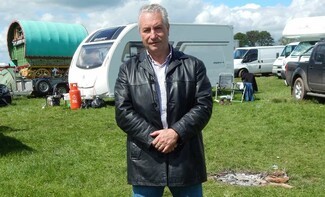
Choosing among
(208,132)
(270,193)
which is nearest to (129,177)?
(270,193)

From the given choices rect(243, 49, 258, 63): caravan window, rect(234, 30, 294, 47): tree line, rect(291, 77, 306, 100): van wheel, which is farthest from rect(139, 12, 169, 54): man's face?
rect(234, 30, 294, 47): tree line

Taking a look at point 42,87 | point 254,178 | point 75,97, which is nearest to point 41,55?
point 42,87

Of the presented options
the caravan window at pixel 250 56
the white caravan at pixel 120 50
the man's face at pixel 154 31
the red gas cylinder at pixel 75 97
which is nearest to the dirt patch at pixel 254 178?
the man's face at pixel 154 31

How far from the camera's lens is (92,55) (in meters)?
16.0

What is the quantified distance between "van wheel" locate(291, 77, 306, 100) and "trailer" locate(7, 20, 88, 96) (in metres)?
9.82

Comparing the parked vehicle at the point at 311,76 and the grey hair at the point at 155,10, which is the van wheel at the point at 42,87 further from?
the grey hair at the point at 155,10

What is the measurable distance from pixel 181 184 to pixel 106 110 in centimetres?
1123

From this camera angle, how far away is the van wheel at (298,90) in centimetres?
1424

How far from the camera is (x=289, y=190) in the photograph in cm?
557

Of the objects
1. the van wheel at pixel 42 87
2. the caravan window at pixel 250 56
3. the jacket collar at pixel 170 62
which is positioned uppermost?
the jacket collar at pixel 170 62

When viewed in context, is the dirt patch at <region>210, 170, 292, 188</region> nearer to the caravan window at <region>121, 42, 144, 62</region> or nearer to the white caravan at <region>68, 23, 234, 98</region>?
the white caravan at <region>68, 23, 234, 98</region>

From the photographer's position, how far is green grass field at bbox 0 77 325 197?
5785 millimetres

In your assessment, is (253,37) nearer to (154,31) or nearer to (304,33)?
(304,33)

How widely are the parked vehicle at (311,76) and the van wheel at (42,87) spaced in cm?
1087
